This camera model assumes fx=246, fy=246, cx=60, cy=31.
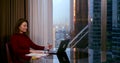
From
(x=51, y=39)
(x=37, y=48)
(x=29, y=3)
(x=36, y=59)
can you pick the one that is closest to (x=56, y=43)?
(x=51, y=39)

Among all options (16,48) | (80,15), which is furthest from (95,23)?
(16,48)

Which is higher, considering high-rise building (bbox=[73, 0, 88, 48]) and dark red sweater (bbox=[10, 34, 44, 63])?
high-rise building (bbox=[73, 0, 88, 48])

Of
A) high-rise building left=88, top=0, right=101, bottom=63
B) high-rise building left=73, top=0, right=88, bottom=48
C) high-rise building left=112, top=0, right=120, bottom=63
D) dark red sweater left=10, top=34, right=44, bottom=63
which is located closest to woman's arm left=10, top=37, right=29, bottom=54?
dark red sweater left=10, top=34, right=44, bottom=63

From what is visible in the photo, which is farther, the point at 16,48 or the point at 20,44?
the point at 20,44

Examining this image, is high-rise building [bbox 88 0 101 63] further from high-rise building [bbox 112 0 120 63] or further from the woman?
the woman

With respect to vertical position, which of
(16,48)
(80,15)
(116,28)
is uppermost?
(80,15)

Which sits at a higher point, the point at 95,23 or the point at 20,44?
the point at 95,23

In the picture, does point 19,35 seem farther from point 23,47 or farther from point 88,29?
point 88,29

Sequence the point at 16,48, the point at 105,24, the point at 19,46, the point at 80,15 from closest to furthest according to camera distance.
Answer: the point at 16,48 → the point at 19,46 → the point at 105,24 → the point at 80,15

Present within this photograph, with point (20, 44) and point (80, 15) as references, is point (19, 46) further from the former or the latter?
point (80, 15)

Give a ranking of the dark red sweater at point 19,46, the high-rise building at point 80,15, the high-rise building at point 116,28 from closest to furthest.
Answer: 1. the dark red sweater at point 19,46
2. the high-rise building at point 116,28
3. the high-rise building at point 80,15

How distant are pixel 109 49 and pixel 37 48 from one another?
133cm

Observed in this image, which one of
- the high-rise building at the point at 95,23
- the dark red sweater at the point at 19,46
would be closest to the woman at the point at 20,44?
the dark red sweater at the point at 19,46

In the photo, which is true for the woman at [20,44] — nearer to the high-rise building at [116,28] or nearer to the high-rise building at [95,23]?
the high-rise building at [95,23]
